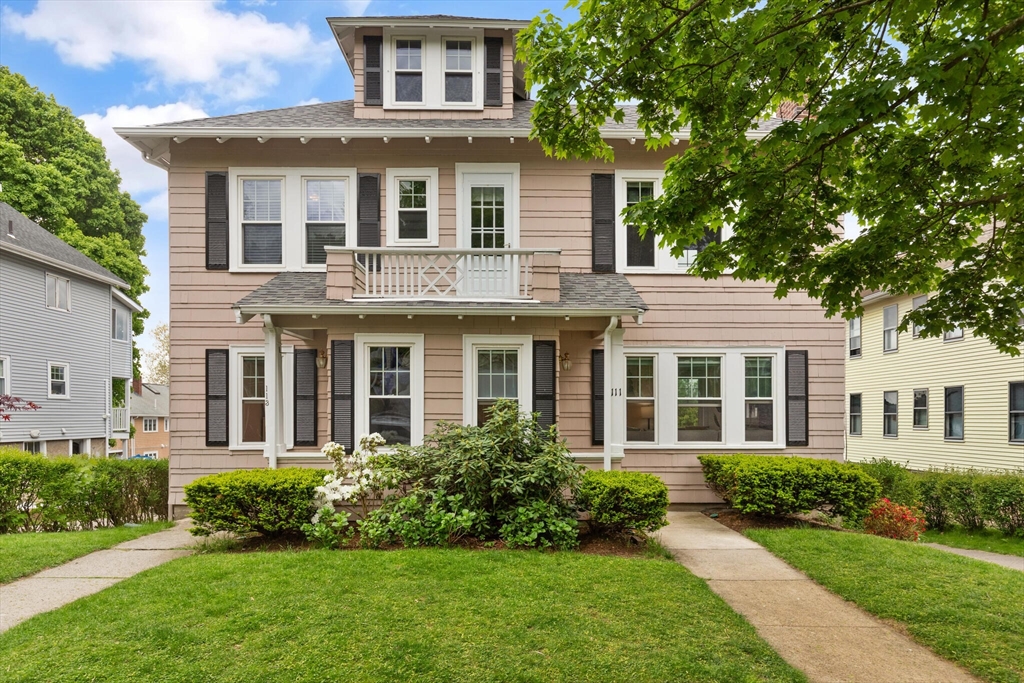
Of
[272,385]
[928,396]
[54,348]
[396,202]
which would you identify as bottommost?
[928,396]

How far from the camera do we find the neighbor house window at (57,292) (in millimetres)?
18812

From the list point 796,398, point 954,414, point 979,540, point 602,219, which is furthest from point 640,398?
point 954,414

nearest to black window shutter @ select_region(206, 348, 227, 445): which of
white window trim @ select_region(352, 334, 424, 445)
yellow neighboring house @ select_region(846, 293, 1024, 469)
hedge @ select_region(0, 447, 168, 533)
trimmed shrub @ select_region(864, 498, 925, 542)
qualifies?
hedge @ select_region(0, 447, 168, 533)

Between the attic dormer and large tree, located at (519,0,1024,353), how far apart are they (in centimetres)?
574

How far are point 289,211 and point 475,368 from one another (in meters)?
4.37

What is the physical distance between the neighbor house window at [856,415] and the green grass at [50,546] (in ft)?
70.8

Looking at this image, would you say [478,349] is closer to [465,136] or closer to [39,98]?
[465,136]

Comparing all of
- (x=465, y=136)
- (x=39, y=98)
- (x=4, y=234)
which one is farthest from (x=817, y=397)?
(x=39, y=98)

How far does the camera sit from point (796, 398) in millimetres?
9828

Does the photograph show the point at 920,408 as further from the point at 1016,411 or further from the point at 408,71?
the point at 408,71

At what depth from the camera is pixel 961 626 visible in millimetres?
4703

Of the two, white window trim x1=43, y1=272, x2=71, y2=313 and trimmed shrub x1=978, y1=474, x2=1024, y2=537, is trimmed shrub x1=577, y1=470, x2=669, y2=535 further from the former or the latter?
white window trim x1=43, y1=272, x2=71, y2=313

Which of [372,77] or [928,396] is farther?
[928,396]

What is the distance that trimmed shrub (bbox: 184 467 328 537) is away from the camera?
700 cm
